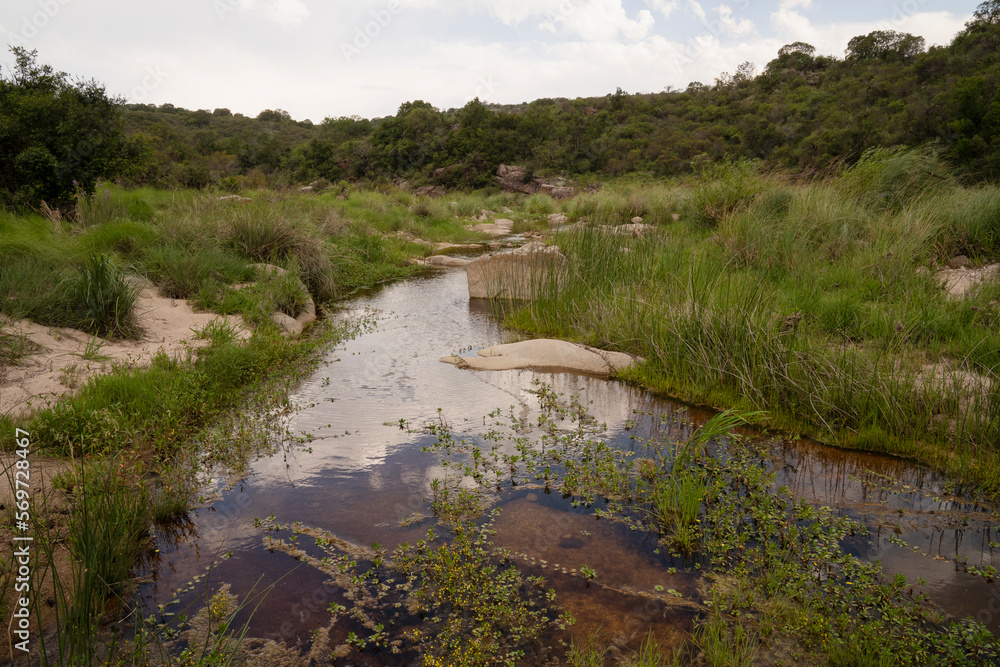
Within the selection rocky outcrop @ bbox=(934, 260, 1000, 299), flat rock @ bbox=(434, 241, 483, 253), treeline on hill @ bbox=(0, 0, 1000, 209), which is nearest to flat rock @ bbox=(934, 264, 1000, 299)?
rocky outcrop @ bbox=(934, 260, 1000, 299)

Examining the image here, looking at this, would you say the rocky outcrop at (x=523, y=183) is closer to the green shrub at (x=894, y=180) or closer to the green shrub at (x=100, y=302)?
the green shrub at (x=894, y=180)

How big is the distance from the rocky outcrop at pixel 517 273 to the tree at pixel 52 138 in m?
6.58

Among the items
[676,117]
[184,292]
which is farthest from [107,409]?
[676,117]

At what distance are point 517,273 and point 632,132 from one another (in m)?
28.1

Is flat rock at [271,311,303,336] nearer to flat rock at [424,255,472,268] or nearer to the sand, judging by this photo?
the sand

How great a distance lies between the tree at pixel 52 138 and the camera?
→ 354 inches

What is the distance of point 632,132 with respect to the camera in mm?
32938

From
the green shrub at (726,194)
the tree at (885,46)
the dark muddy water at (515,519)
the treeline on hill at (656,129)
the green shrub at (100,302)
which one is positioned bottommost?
the dark muddy water at (515,519)

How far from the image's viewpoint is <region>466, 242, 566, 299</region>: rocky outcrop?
23.9 feet

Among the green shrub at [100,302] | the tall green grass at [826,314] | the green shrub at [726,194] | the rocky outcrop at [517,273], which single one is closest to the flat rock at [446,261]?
the rocky outcrop at [517,273]

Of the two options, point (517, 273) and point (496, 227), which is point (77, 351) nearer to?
point (517, 273)

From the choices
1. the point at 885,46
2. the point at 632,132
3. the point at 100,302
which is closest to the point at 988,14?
the point at 885,46

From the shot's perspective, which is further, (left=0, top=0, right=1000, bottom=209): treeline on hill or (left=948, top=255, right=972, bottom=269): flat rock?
(left=0, top=0, right=1000, bottom=209): treeline on hill

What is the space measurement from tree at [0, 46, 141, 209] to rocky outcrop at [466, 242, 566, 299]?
6578mm
